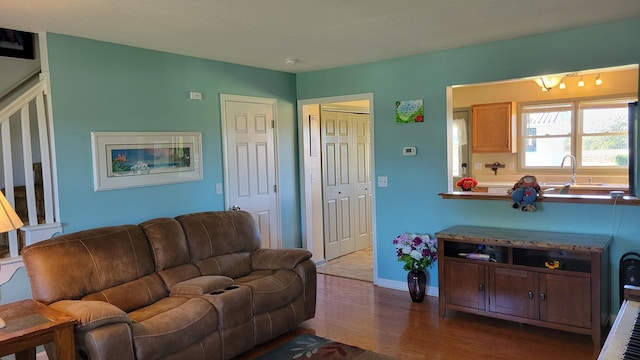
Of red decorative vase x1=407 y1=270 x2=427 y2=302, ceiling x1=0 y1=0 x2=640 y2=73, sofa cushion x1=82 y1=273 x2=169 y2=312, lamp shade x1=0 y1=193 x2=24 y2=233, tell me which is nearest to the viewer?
lamp shade x1=0 y1=193 x2=24 y2=233

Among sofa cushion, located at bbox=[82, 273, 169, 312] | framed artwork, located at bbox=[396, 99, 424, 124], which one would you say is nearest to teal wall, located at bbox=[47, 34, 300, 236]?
sofa cushion, located at bbox=[82, 273, 169, 312]

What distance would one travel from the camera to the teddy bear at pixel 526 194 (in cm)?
379

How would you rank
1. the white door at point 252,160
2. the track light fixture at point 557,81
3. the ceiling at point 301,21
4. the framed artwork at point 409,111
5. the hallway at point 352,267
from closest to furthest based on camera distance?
the ceiling at point 301,21
the framed artwork at point 409,111
the white door at point 252,160
the hallway at point 352,267
the track light fixture at point 557,81

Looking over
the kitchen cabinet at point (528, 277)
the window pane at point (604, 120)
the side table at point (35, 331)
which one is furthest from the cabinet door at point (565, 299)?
the window pane at point (604, 120)

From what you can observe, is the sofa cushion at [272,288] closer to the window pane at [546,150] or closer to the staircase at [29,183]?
the staircase at [29,183]

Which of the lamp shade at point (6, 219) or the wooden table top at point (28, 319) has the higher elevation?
the lamp shade at point (6, 219)

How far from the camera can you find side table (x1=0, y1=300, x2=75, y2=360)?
2223 mm

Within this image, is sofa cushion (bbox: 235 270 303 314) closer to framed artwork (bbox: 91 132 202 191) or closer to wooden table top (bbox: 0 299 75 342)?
framed artwork (bbox: 91 132 202 191)

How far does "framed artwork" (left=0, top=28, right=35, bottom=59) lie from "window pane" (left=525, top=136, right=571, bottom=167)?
6156 mm

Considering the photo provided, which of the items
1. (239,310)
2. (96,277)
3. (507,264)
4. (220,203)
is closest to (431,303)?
(507,264)

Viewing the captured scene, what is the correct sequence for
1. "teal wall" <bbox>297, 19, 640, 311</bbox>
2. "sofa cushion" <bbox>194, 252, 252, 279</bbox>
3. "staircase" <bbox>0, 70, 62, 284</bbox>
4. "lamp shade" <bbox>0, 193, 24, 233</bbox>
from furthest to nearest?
1. "sofa cushion" <bbox>194, 252, 252, 279</bbox>
2. "teal wall" <bbox>297, 19, 640, 311</bbox>
3. "staircase" <bbox>0, 70, 62, 284</bbox>
4. "lamp shade" <bbox>0, 193, 24, 233</bbox>

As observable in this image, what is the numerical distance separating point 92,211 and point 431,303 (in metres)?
3.07

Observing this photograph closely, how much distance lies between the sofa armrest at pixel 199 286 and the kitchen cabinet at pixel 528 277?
187 cm

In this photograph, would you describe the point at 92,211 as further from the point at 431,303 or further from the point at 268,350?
the point at 431,303
